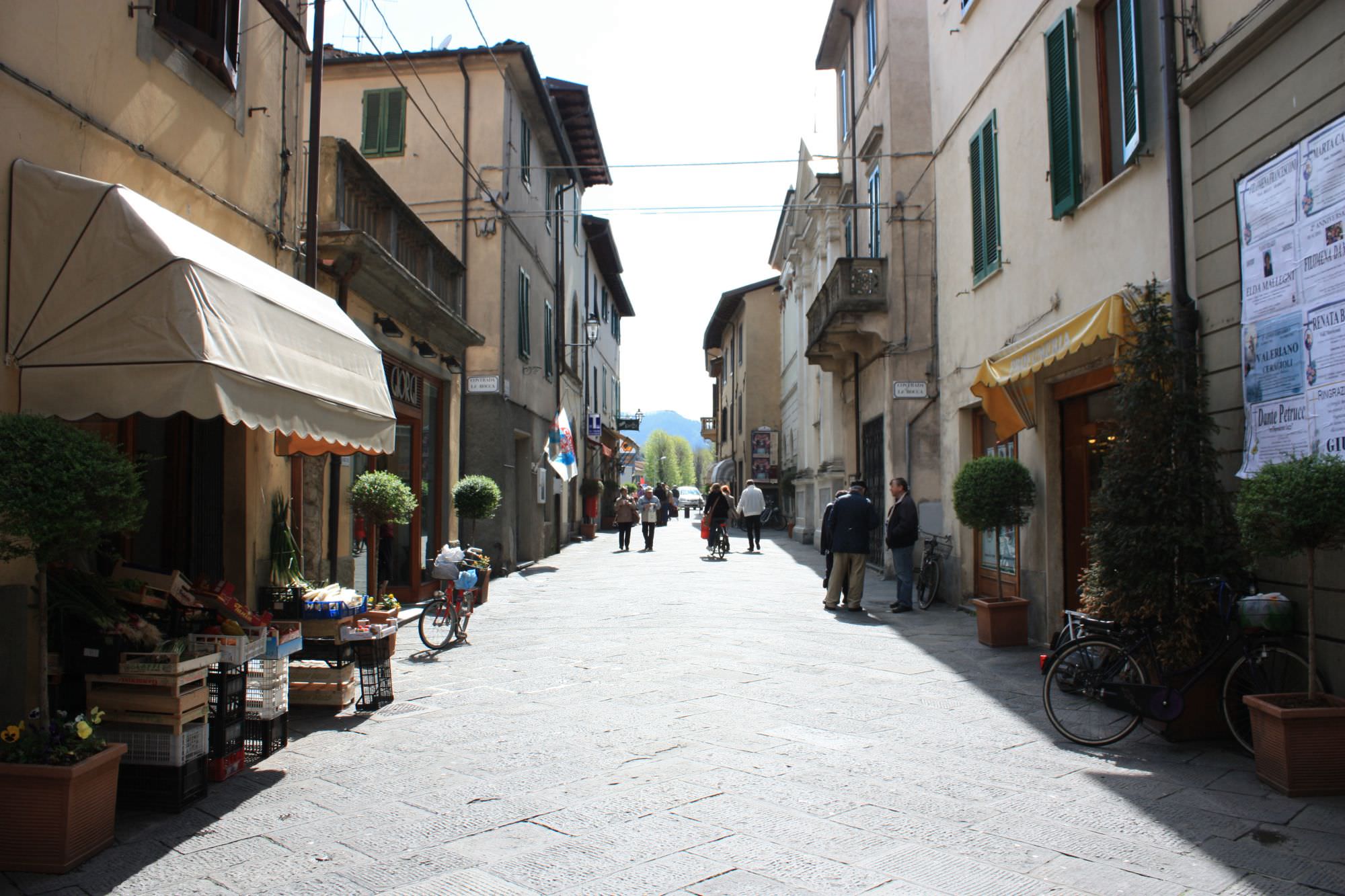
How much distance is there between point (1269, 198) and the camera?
5.48 meters

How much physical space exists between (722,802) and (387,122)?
14.7 metres

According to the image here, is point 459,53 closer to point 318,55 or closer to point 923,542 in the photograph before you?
point 318,55

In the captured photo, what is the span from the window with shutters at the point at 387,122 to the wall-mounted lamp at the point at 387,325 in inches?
246

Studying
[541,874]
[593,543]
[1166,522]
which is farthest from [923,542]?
[593,543]

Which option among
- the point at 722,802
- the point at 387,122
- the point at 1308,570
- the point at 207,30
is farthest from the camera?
the point at 387,122

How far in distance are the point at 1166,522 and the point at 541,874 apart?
4199 millimetres

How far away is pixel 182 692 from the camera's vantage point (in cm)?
459

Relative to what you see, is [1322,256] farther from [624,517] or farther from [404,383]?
[624,517]

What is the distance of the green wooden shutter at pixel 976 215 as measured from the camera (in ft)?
35.6

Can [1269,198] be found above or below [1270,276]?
above

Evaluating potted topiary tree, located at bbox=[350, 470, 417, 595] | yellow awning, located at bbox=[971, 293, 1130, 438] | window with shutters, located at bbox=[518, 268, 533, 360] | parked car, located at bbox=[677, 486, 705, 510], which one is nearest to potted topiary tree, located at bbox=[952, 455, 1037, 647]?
yellow awning, located at bbox=[971, 293, 1130, 438]

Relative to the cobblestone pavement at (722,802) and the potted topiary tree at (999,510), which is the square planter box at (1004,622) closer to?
the potted topiary tree at (999,510)

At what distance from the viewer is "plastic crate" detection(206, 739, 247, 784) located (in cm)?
494

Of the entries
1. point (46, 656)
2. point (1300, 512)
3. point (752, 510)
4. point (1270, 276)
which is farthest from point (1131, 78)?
point (752, 510)
